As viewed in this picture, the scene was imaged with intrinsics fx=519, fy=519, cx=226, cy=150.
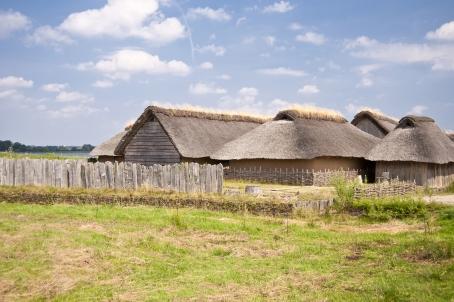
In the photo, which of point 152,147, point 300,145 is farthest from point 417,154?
point 152,147

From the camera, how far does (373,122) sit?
42.9 meters

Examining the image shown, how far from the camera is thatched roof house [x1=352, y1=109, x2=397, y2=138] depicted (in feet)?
139

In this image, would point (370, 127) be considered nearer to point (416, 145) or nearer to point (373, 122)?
point (373, 122)

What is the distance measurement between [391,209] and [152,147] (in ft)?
62.6

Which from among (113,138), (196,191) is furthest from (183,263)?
(113,138)

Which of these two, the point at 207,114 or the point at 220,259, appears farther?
the point at 207,114

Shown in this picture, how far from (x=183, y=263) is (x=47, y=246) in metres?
3.22

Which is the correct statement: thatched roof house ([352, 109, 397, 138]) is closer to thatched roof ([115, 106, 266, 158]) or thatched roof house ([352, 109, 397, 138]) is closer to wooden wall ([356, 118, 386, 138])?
wooden wall ([356, 118, 386, 138])

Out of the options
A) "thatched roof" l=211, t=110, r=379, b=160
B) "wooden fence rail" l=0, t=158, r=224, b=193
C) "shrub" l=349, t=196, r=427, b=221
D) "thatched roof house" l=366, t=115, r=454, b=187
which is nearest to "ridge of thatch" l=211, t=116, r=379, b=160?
"thatched roof" l=211, t=110, r=379, b=160

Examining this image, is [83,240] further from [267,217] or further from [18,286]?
[267,217]

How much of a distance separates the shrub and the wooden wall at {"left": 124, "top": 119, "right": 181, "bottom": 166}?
16.4 meters

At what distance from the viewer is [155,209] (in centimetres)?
1819

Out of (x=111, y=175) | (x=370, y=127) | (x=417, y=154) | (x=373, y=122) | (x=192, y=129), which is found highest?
(x=373, y=122)

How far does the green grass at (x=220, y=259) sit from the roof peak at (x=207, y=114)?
17101mm
